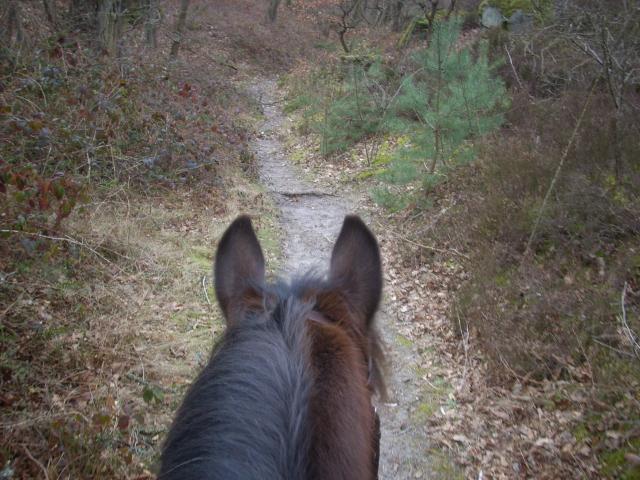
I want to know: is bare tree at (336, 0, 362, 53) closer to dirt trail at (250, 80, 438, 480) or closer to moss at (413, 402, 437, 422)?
dirt trail at (250, 80, 438, 480)

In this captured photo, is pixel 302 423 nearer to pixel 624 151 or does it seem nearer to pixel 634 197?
pixel 634 197

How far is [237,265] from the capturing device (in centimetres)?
215

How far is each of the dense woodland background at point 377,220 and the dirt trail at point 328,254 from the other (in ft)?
1.05

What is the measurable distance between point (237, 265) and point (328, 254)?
19.0 feet

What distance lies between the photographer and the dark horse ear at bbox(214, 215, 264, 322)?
80.8 inches

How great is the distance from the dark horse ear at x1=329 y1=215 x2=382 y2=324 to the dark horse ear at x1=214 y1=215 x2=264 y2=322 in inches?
12.9

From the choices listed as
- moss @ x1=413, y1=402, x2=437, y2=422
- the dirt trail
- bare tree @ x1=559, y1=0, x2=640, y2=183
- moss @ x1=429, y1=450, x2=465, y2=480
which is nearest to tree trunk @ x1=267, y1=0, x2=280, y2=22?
the dirt trail

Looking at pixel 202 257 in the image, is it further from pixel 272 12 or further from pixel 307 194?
pixel 272 12

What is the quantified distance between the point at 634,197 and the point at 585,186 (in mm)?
514

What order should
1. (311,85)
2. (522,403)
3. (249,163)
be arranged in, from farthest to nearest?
(311,85) < (249,163) < (522,403)

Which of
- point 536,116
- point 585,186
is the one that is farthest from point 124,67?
point 585,186

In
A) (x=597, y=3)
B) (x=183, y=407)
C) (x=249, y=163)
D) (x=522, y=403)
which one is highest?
(x=597, y=3)

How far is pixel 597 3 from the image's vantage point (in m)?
6.38

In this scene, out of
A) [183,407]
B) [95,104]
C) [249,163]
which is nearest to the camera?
[183,407]
